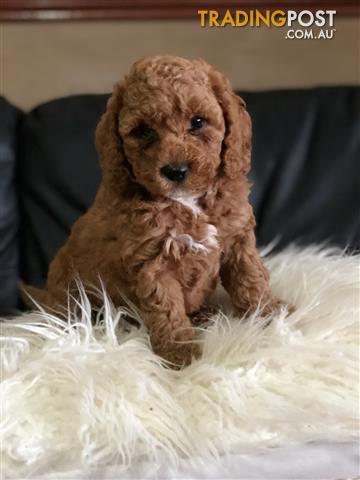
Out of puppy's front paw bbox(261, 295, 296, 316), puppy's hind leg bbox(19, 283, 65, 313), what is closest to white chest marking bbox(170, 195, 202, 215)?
puppy's front paw bbox(261, 295, 296, 316)

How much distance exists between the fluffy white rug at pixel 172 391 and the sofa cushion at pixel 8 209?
21.9 inches

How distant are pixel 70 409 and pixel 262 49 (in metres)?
1.23

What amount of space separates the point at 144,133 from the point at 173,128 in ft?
0.18

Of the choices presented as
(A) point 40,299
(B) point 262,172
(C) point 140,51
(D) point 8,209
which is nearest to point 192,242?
(A) point 40,299

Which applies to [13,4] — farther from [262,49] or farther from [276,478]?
[276,478]

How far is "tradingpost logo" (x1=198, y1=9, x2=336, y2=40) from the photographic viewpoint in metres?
1.49

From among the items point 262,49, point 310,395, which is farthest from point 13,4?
point 310,395

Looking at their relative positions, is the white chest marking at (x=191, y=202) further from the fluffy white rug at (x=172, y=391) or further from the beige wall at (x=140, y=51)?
the beige wall at (x=140, y=51)

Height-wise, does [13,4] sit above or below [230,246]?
above

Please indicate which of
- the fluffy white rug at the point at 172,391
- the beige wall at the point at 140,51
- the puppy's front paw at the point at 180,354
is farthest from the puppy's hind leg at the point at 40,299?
the beige wall at the point at 140,51

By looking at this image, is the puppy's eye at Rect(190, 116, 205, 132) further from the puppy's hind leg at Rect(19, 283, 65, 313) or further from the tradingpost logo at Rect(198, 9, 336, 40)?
the tradingpost logo at Rect(198, 9, 336, 40)

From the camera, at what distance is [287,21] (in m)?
1.56

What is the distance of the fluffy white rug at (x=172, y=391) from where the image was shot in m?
0.89

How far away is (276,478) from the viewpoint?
89cm
